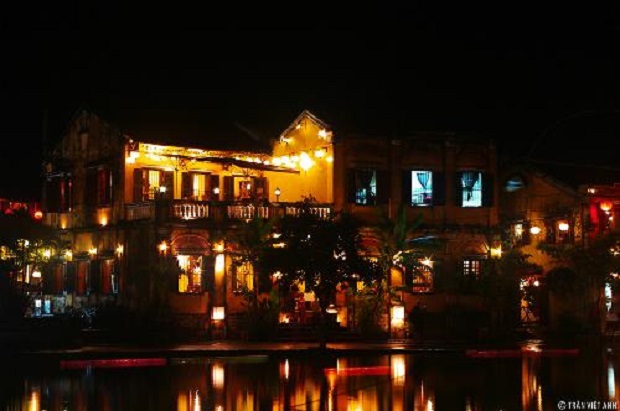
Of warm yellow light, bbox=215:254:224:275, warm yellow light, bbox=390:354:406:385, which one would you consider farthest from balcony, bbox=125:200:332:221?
warm yellow light, bbox=390:354:406:385

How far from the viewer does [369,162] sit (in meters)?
49.5

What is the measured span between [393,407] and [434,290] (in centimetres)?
2859

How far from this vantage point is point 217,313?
150 feet

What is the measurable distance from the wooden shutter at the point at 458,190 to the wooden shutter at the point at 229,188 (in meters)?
10.8

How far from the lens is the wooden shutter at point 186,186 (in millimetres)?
49062

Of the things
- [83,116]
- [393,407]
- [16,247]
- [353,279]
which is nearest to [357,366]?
[353,279]

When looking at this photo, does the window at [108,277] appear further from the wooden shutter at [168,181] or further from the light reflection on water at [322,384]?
the light reflection on water at [322,384]

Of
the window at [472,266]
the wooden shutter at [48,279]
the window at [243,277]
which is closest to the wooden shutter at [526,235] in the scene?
the window at [472,266]

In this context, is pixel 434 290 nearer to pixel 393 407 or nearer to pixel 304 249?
pixel 304 249

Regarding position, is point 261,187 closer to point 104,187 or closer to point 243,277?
point 243,277

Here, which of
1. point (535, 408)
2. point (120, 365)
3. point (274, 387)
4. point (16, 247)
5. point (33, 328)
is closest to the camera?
point (535, 408)

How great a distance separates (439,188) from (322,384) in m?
25.2

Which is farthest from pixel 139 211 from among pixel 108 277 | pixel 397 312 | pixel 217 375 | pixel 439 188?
pixel 217 375

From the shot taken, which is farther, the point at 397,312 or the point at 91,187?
the point at 91,187
